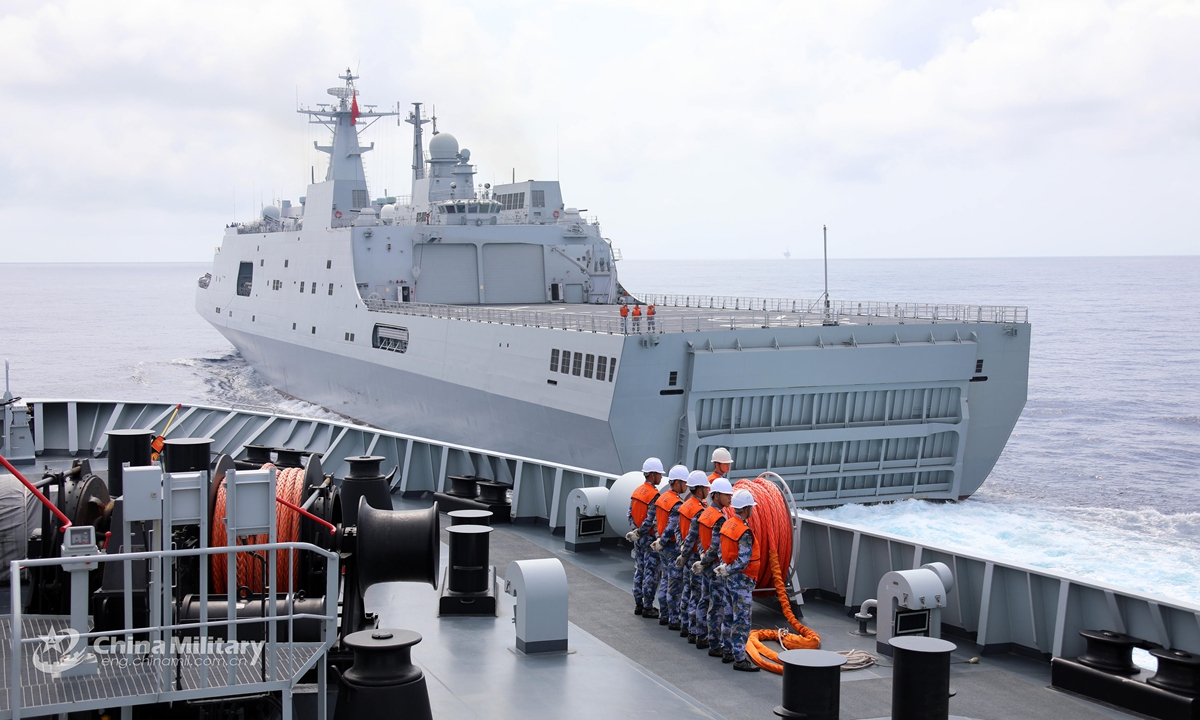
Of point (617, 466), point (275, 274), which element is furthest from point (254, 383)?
point (617, 466)

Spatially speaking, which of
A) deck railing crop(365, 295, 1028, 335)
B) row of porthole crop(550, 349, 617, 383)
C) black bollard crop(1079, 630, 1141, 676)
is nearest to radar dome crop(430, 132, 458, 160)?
deck railing crop(365, 295, 1028, 335)

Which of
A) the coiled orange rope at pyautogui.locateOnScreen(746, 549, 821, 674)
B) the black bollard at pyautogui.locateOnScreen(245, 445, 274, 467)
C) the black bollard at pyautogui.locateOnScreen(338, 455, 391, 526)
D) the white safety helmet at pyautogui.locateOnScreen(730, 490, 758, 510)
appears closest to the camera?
the white safety helmet at pyautogui.locateOnScreen(730, 490, 758, 510)

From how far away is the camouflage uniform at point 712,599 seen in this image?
7559mm

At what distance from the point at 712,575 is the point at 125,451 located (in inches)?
178

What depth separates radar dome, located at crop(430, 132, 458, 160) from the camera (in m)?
36.3

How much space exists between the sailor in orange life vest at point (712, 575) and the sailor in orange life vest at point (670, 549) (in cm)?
31

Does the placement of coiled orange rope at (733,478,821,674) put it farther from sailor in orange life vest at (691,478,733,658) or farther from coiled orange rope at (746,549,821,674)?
sailor in orange life vest at (691,478,733,658)

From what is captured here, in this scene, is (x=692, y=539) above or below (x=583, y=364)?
below

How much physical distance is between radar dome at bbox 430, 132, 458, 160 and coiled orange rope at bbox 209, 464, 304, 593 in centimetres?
3121

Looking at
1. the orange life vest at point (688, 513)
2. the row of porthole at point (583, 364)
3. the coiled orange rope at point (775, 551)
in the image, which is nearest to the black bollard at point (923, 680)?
the coiled orange rope at point (775, 551)

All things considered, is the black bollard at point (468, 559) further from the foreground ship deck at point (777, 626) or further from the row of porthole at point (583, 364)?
the row of porthole at point (583, 364)

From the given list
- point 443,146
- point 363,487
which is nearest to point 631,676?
point 363,487

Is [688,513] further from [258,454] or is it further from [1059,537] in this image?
[1059,537]

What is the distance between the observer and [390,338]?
28672mm
